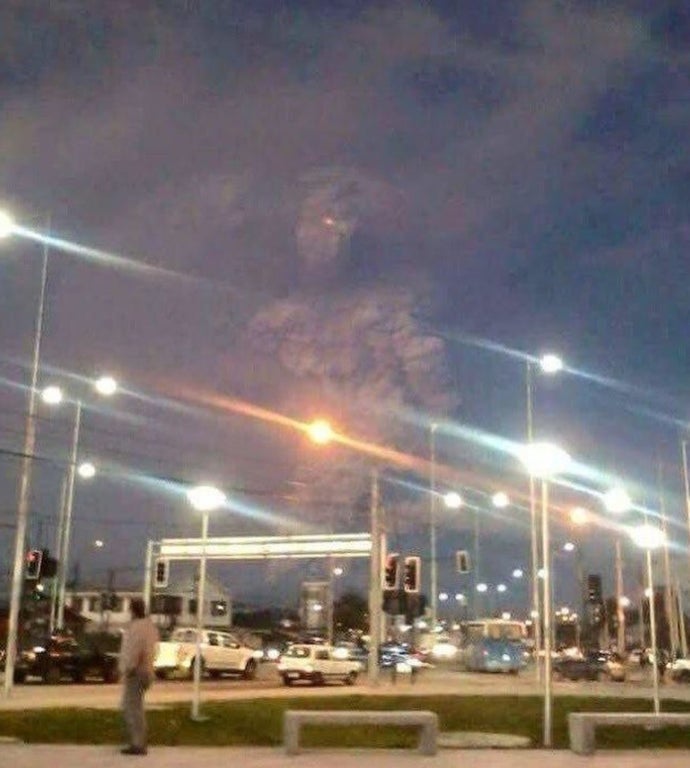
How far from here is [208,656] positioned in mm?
42000

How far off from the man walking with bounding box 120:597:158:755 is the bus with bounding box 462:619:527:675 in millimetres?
46138

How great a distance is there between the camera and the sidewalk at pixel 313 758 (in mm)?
13516

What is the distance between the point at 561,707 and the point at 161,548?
4834cm

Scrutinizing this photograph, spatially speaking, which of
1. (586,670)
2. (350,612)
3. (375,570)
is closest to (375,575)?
(375,570)

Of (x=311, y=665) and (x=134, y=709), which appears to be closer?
(x=134, y=709)

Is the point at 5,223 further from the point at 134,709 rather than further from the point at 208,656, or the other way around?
the point at 208,656

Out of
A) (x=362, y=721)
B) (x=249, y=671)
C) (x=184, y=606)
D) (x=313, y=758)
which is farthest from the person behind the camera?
(x=184, y=606)

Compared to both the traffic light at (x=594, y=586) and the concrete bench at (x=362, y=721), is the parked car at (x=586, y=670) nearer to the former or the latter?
the traffic light at (x=594, y=586)

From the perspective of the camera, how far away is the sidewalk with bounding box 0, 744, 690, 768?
13516 mm

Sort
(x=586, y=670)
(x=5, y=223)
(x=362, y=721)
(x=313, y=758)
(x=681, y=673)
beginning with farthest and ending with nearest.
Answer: (x=681, y=673), (x=586, y=670), (x=5, y=223), (x=362, y=721), (x=313, y=758)

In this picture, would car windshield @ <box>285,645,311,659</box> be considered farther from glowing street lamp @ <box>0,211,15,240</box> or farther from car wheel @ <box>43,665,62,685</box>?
glowing street lamp @ <box>0,211,15,240</box>

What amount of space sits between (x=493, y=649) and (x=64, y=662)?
1086 inches

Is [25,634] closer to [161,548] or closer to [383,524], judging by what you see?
[383,524]

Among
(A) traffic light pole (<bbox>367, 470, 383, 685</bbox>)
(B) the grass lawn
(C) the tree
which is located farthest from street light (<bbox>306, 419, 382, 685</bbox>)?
(C) the tree
